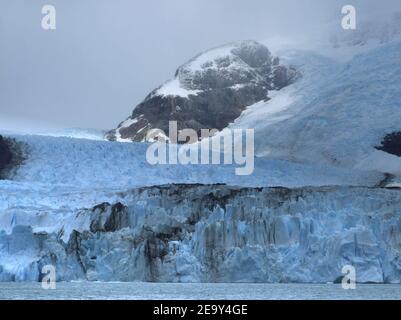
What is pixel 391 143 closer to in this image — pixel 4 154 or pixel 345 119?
pixel 345 119

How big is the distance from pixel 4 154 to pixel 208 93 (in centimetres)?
3450

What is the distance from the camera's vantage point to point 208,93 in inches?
3137

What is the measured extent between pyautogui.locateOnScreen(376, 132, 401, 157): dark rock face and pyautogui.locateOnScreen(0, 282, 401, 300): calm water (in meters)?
23.3

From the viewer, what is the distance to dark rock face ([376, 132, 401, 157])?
189 feet

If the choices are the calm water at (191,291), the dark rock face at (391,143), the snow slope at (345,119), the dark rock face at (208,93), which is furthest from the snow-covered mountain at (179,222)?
the dark rock face at (208,93)

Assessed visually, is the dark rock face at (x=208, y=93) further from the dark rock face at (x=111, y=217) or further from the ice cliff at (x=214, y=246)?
the ice cliff at (x=214, y=246)

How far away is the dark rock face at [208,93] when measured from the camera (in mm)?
78375

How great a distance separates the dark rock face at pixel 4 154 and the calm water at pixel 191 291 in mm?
11771

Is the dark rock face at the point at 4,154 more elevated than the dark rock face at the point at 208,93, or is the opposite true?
the dark rock face at the point at 208,93

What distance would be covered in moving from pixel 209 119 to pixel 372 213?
145 feet

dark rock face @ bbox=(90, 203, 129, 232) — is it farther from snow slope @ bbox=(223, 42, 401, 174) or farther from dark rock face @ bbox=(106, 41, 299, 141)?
dark rock face @ bbox=(106, 41, 299, 141)

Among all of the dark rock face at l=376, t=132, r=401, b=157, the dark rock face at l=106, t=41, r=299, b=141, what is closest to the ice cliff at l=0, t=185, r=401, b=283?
the dark rock face at l=376, t=132, r=401, b=157

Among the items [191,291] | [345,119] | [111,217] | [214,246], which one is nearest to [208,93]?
[345,119]
